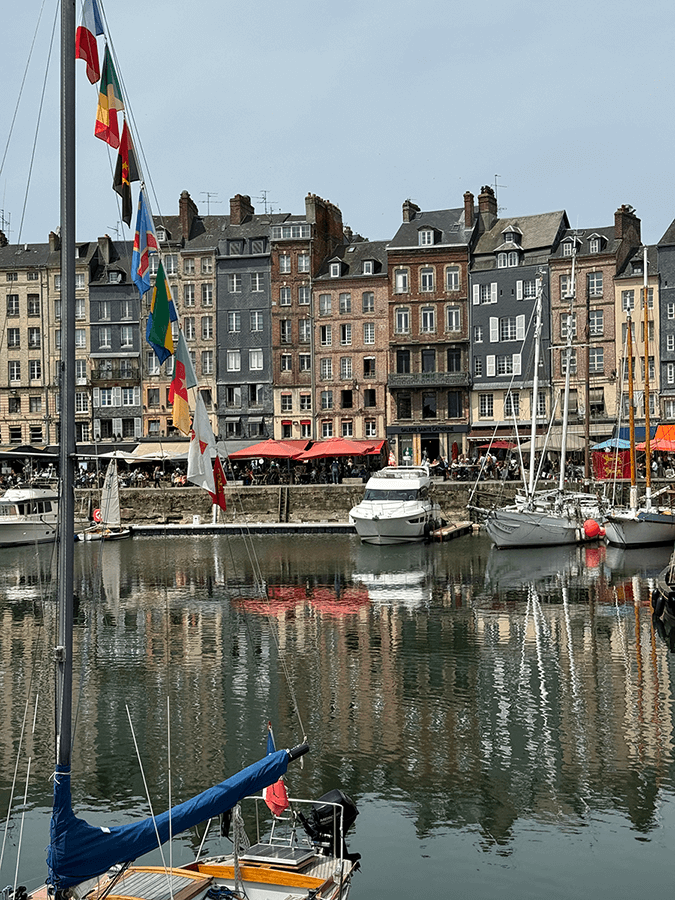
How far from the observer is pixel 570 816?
626 inches

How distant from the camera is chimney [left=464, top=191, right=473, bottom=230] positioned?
79.4 m

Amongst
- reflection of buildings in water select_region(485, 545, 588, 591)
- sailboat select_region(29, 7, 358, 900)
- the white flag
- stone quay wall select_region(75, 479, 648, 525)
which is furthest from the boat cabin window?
sailboat select_region(29, 7, 358, 900)

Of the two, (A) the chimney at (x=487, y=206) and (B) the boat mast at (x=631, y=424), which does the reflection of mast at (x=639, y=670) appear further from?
(A) the chimney at (x=487, y=206)

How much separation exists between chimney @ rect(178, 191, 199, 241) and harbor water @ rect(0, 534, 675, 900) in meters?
49.4

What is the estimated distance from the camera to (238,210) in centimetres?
8569

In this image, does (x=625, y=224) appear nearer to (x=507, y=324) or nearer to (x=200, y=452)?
(x=507, y=324)

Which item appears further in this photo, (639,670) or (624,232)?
(624,232)

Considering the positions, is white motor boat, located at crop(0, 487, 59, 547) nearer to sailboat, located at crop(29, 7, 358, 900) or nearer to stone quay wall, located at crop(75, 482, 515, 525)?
stone quay wall, located at crop(75, 482, 515, 525)

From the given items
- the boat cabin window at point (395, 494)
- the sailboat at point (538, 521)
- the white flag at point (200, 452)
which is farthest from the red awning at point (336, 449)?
the white flag at point (200, 452)

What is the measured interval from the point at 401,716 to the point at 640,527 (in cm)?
2910

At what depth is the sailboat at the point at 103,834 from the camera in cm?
1020

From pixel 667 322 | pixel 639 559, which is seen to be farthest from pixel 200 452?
pixel 667 322

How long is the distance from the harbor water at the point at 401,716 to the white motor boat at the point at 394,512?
39.3ft

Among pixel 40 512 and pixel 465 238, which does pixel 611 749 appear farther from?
pixel 465 238
